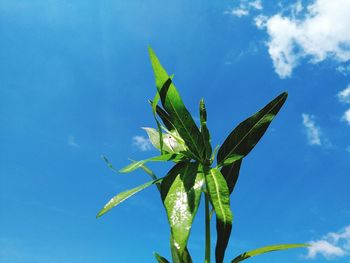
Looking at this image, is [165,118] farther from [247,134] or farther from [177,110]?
[247,134]

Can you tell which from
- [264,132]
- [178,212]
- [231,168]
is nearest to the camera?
[178,212]

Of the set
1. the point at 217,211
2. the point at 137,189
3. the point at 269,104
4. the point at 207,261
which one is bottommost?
the point at 207,261

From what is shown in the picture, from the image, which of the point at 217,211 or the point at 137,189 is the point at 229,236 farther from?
the point at 137,189

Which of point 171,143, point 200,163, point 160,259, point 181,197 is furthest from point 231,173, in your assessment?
point 160,259

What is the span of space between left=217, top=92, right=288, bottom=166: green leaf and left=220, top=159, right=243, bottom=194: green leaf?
0.36ft

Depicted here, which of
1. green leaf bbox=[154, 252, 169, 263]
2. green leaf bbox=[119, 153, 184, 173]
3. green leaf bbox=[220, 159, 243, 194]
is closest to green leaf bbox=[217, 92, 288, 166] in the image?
green leaf bbox=[220, 159, 243, 194]

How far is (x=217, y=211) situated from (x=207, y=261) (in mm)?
286

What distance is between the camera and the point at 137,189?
214 cm

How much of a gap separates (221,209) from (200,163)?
0.34 meters

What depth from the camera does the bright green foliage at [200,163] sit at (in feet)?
6.45

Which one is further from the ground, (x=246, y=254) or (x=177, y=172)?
(x=177, y=172)

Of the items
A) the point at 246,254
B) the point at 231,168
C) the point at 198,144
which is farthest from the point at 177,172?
the point at 246,254

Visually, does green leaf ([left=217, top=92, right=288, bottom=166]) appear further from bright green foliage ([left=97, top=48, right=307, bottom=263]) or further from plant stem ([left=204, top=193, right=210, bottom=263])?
plant stem ([left=204, top=193, right=210, bottom=263])

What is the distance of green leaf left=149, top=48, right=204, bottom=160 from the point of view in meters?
2.20
